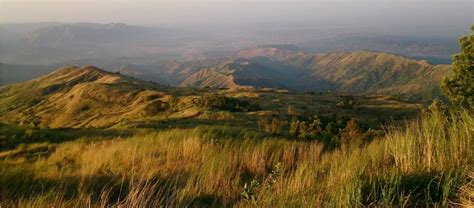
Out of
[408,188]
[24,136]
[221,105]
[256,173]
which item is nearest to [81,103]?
[221,105]

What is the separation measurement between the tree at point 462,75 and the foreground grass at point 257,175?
96.7 ft

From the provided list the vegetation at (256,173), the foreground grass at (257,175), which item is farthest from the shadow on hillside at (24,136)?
the foreground grass at (257,175)

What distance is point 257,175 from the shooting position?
593 centimetres

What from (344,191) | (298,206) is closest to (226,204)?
(298,206)

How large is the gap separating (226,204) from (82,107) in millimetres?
93153

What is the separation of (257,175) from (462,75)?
3352 centimetres

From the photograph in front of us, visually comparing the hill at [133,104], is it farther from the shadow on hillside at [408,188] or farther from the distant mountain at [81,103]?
the shadow on hillside at [408,188]

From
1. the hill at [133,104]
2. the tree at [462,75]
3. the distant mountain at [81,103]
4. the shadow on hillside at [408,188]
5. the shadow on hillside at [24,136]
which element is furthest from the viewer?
the distant mountain at [81,103]

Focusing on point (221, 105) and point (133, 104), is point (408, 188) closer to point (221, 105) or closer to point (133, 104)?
point (221, 105)

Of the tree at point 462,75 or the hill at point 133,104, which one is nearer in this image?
the tree at point 462,75

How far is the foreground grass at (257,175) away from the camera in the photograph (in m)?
3.95

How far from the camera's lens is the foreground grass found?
395 centimetres

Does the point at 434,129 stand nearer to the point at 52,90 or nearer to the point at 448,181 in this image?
the point at 448,181

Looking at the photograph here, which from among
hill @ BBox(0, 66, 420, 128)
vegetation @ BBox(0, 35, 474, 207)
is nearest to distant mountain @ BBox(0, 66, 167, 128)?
hill @ BBox(0, 66, 420, 128)
